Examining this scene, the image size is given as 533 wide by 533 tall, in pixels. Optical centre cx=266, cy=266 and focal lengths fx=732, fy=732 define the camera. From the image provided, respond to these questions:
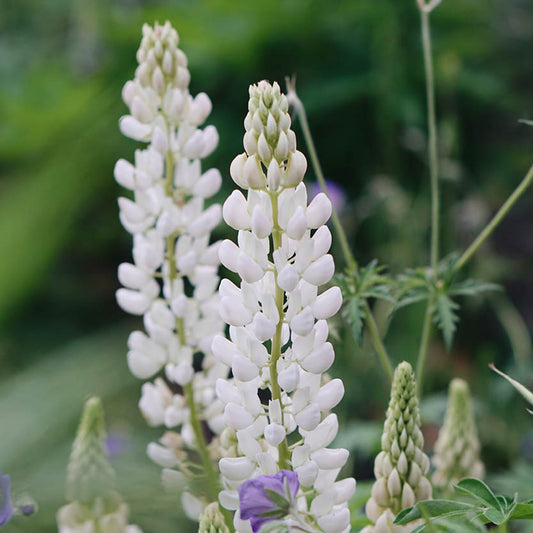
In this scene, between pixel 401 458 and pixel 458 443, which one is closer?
pixel 401 458

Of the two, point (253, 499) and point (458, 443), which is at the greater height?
point (253, 499)

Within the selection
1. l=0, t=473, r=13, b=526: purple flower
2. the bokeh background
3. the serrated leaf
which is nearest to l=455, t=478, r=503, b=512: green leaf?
the serrated leaf

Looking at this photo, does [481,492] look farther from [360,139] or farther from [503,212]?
[360,139]

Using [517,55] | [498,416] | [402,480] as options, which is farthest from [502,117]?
[402,480]

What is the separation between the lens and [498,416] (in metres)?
2.34

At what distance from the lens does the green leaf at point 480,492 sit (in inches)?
30.3

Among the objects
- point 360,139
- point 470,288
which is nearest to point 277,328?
point 470,288

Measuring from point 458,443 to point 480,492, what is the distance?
35 centimetres

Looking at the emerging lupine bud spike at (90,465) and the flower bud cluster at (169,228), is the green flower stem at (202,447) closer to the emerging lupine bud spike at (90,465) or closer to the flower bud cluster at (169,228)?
the flower bud cluster at (169,228)

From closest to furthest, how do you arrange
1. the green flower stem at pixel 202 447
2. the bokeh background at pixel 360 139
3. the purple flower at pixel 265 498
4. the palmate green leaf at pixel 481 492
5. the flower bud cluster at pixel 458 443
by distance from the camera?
the purple flower at pixel 265 498, the palmate green leaf at pixel 481 492, the green flower stem at pixel 202 447, the flower bud cluster at pixel 458 443, the bokeh background at pixel 360 139

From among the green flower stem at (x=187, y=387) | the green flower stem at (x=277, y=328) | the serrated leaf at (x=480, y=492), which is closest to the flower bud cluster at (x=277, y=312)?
the green flower stem at (x=277, y=328)

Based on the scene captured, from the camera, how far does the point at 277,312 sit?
2.47 ft

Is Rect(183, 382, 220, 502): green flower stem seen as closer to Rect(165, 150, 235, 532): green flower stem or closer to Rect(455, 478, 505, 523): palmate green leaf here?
Rect(165, 150, 235, 532): green flower stem

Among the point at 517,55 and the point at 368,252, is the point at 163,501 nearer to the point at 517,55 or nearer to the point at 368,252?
the point at 368,252
